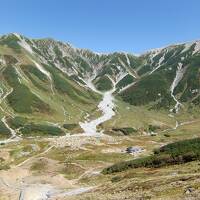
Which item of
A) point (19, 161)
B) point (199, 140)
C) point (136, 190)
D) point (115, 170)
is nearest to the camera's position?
point (136, 190)

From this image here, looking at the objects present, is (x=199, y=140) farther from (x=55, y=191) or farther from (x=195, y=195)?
(x=195, y=195)

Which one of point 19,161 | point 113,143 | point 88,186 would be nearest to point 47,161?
point 19,161

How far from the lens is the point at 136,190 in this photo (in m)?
71.2

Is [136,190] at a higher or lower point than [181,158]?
lower

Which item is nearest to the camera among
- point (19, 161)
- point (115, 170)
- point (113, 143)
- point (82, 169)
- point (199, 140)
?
point (115, 170)

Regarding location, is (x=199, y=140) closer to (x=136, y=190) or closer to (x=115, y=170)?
(x=115, y=170)

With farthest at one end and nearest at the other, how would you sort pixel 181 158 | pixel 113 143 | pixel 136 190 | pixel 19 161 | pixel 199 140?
pixel 113 143 < pixel 19 161 < pixel 199 140 < pixel 181 158 < pixel 136 190

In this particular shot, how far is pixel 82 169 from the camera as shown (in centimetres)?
12481

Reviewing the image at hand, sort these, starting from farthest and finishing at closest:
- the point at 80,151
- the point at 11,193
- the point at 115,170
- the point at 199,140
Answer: the point at 80,151 → the point at 199,140 → the point at 115,170 → the point at 11,193

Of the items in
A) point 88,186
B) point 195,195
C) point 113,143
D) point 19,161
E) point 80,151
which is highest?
point 113,143

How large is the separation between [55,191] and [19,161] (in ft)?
185

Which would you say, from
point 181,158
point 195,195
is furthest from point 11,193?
point 195,195

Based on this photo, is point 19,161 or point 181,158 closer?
point 181,158

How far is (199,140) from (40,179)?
2027 inches
